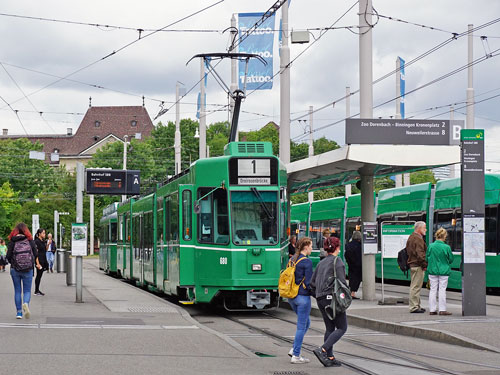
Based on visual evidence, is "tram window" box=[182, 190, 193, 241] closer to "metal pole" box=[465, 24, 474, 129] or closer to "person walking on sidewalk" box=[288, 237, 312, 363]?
"person walking on sidewalk" box=[288, 237, 312, 363]

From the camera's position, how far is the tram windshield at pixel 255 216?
59.7 feet

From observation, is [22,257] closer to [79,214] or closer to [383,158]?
[79,214]

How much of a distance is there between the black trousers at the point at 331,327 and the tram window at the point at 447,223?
1429cm

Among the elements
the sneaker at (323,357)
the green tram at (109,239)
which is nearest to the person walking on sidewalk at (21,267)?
the sneaker at (323,357)

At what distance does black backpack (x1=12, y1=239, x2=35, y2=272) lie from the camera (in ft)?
53.2

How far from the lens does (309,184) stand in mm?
25812

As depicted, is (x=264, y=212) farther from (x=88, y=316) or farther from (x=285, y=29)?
(x=285, y=29)

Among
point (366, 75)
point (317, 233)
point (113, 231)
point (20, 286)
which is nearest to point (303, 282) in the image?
point (20, 286)

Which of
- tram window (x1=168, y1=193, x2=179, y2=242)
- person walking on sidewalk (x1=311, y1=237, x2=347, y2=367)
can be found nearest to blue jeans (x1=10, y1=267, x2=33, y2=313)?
tram window (x1=168, y1=193, x2=179, y2=242)

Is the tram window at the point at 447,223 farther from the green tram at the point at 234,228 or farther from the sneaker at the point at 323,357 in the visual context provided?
the sneaker at the point at 323,357

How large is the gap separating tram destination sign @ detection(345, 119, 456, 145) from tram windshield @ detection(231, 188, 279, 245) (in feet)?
6.59

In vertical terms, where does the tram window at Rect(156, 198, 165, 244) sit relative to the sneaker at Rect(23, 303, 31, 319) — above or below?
above

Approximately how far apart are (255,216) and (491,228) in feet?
25.3

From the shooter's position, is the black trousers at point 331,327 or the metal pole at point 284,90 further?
the metal pole at point 284,90
